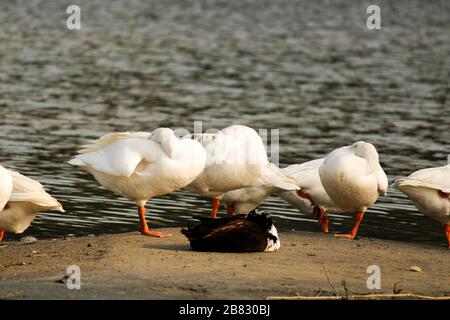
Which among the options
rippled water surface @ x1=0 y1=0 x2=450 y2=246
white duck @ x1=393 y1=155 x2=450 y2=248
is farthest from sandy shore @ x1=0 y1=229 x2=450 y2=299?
rippled water surface @ x1=0 y1=0 x2=450 y2=246

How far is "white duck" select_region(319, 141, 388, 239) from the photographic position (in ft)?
39.1

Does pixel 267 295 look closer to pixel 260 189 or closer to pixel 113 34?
pixel 260 189

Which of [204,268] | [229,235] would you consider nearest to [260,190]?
[229,235]


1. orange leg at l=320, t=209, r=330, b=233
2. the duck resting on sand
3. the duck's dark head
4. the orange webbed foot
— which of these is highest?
the duck's dark head

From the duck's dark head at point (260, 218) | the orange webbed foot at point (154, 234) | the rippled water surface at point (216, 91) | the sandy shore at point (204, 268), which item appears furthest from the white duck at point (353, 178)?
the orange webbed foot at point (154, 234)

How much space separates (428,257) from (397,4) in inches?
1854

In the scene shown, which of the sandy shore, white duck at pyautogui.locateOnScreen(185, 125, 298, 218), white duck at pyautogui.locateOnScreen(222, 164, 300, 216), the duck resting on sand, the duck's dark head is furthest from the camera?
white duck at pyautogui.locateOnScreen(222, 164, 300, 216)

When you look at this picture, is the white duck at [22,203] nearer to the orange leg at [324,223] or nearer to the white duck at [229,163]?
the white duck at [229,163]

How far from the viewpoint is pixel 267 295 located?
8.55 meters

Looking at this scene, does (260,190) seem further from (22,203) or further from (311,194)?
(22,203)

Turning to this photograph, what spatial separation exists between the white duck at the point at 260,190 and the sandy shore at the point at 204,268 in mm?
608

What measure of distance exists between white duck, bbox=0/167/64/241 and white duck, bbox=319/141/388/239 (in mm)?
3020

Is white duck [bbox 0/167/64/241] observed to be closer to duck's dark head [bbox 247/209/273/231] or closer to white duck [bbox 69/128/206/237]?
white duck [bbox 69/128/206/237]

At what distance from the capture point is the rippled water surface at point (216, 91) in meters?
14.4
